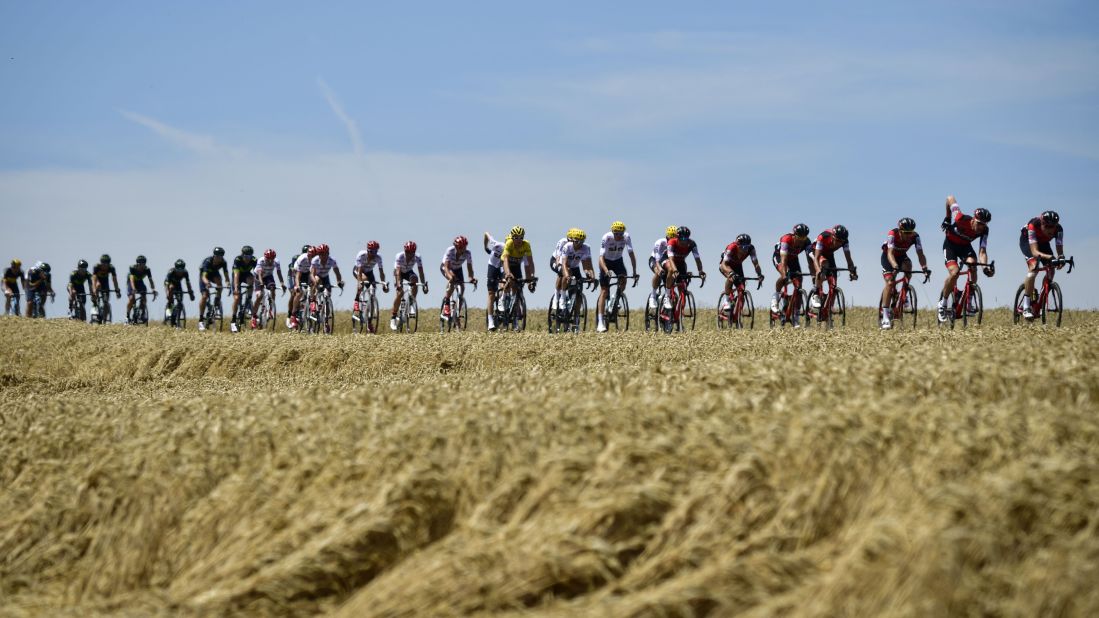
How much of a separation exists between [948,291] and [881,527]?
19496mm

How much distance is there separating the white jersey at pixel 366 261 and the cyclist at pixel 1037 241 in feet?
59.6

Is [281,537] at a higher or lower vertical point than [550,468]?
lower

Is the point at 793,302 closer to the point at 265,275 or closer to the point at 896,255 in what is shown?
the point at 896,255

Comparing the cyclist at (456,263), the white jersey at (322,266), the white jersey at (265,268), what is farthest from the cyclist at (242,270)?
the cyclist at (456,263)

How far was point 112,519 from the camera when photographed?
21.9ft

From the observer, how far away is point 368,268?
32438 mm

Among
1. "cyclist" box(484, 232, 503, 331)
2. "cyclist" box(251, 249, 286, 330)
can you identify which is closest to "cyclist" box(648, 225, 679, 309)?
"cyclist" box(484, 232, 503, 331)

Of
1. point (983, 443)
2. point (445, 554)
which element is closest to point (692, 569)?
point (445, 554)

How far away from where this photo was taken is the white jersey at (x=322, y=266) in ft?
111

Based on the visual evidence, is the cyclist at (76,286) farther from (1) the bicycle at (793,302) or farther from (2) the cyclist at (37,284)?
(1) the bicycle at (793,302)

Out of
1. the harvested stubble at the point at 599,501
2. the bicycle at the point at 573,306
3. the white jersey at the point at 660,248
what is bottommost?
the harvested stubble at the point at 599,501

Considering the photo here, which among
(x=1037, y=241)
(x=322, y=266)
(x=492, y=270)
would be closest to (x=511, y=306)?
(x=492, y=270)

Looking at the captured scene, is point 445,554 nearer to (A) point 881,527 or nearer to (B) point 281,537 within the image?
(B) point 281,537

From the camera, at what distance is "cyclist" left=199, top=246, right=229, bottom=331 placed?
37.8 meters
